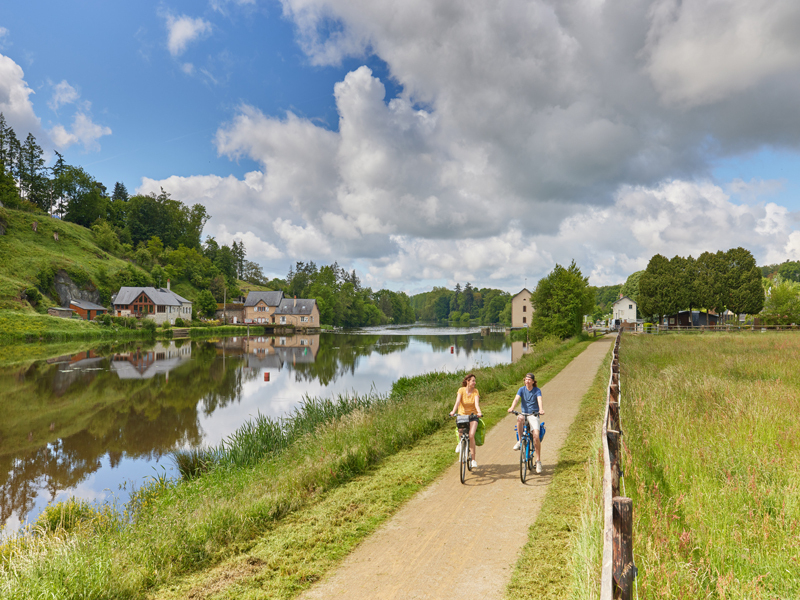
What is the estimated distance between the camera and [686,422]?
8.56m

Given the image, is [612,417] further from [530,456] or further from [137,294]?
[137,294]

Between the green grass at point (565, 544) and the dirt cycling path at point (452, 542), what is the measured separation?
0.52 ft

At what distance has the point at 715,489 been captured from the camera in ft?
18.4

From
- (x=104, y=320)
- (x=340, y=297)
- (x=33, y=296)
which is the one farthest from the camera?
(x=340, y=297)

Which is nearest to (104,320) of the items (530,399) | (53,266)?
(53,266)

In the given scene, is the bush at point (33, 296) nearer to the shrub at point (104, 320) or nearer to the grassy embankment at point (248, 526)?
the shrub at point (104, 320)

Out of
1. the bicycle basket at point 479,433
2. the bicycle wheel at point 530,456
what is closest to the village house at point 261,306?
the bicycle basket at point 479,433

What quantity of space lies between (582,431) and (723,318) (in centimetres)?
7132

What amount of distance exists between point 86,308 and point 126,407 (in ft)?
186

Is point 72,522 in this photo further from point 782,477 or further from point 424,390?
point 782,477

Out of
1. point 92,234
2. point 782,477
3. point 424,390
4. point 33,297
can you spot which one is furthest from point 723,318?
point 92,234

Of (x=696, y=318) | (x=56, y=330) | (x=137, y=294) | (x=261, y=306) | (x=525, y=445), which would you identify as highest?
(x=137, y=294)

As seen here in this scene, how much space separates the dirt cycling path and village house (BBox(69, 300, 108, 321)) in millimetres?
73884

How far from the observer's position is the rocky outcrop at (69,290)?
221 ft
